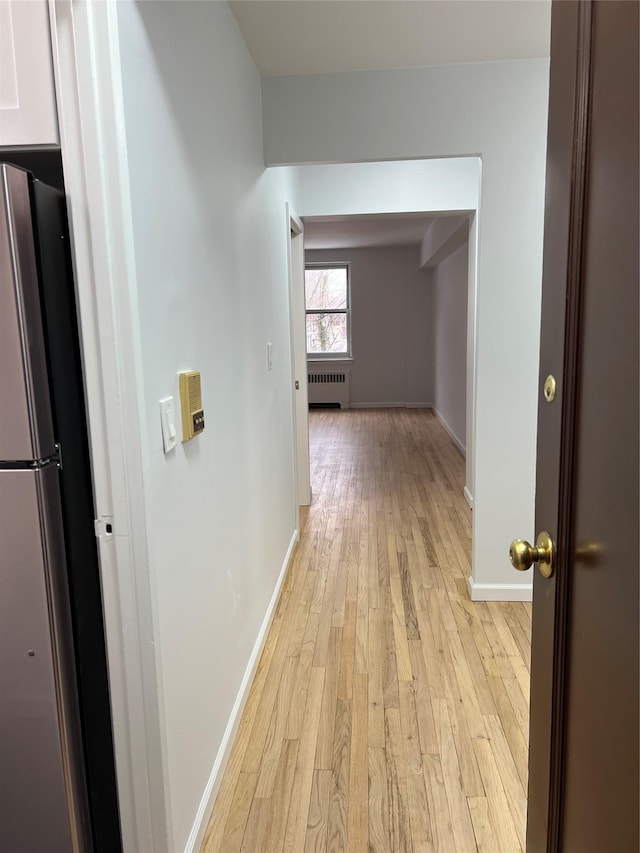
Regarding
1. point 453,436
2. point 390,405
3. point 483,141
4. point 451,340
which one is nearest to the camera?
point 483,141

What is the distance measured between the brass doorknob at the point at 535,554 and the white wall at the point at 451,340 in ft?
15.4

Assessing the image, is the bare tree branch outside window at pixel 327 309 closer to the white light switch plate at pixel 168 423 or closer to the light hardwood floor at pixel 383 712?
the light hardwood floor at pixel 383 712

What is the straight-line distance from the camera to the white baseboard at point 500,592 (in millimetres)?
2809

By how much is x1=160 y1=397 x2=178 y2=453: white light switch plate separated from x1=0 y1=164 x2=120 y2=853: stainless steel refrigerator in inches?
7.3

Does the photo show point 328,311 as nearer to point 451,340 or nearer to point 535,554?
point 451,340

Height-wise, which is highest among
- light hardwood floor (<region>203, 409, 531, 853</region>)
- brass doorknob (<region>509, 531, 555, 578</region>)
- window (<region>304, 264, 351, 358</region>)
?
window (<region>304, 264, 351, 358</region>)

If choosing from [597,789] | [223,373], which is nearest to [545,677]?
[597,789]

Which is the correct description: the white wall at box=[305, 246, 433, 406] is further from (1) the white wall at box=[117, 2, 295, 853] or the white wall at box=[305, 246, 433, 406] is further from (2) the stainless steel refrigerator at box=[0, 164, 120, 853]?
(2) the stainless steel refrigerator at box=[0, 164, 120, 853]

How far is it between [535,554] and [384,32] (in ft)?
6.54

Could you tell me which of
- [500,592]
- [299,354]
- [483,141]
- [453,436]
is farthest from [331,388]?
[483,141]

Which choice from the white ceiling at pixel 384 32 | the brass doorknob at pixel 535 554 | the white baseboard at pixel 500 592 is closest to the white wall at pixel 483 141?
the white ceiling at pixel 384 32

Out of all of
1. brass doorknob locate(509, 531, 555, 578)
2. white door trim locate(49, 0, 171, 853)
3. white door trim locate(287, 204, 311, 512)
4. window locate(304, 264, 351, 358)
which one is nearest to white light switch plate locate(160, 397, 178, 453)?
white door trim locate(49, 0, 171, 853)

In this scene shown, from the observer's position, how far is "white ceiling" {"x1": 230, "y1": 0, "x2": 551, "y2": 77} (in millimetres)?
1946

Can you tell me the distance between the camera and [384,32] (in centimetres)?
211
